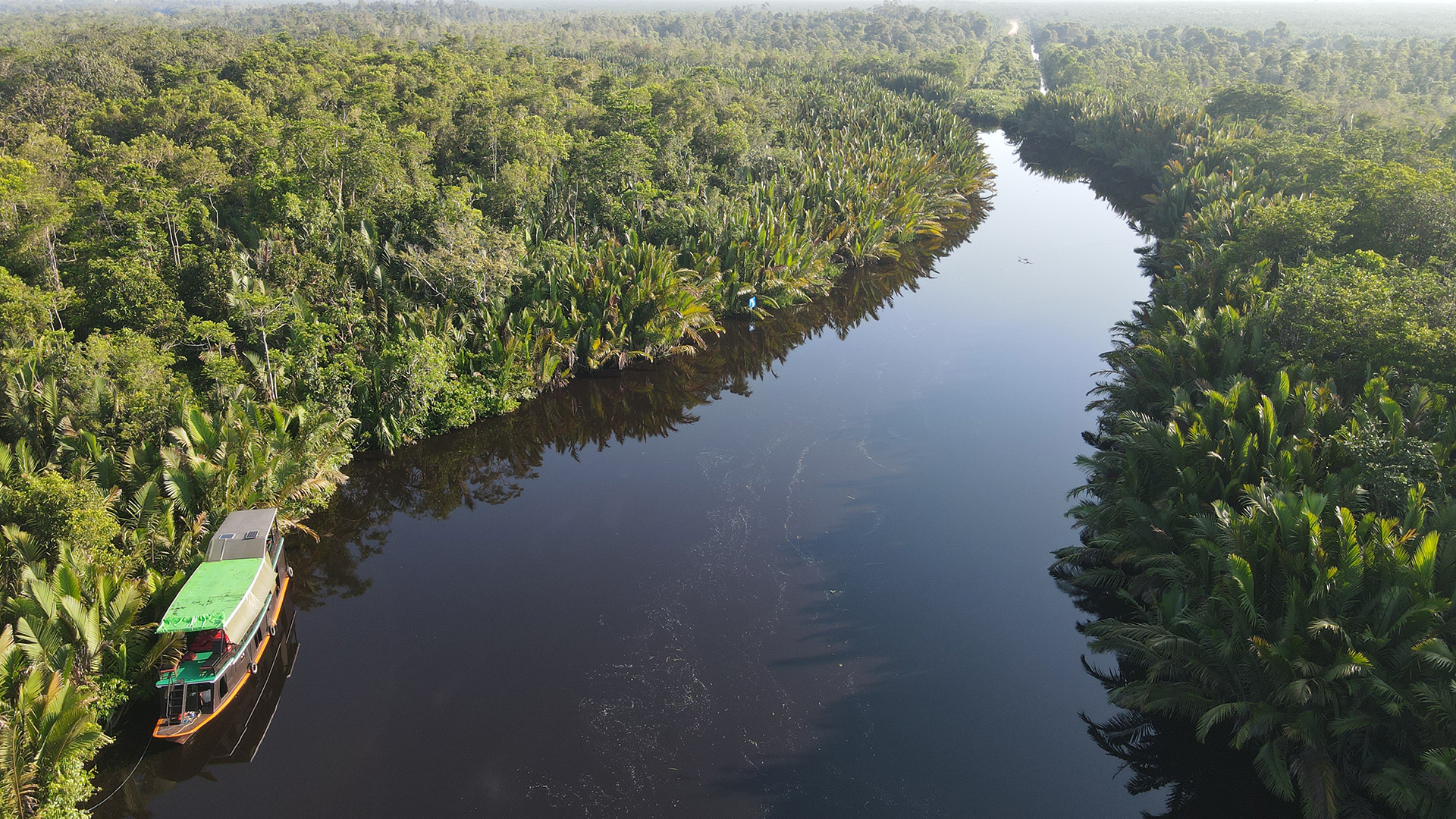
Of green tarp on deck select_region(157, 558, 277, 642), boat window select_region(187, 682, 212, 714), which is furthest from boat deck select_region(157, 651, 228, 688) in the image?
green tarp on deck select_region(157, 558, 277, 642)

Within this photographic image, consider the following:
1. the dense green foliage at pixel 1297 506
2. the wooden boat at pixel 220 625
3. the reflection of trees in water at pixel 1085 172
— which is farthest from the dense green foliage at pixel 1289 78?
the wooden boat at pixel 220 625

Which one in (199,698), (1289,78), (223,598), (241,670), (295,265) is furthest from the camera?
(1289,78)

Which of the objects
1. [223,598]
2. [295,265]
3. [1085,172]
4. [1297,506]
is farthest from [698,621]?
[1085,172]

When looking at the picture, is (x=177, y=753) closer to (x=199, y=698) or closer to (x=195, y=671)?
(x=199, y=698)

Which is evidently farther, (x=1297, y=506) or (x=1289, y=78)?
(x=1289, y=78)

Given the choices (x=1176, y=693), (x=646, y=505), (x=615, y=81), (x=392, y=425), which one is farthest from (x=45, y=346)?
(x=615, y=81)

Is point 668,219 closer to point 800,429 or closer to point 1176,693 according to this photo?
point 800,429
